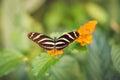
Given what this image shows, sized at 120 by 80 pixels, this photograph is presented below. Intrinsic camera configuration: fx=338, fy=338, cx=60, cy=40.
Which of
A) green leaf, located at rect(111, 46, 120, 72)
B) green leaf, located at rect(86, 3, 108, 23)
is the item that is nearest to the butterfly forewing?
green leaf, located at rect(111, 46, 120, 72)

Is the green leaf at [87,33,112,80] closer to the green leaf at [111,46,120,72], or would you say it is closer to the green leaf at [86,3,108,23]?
the green leaf at [111,46,120,72]

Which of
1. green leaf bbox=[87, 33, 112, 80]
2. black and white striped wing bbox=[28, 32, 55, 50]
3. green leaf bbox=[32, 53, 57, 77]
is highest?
green leaf bbox=[87, 33, 112, 80]

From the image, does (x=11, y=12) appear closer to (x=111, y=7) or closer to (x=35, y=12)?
(x=35, y=12)

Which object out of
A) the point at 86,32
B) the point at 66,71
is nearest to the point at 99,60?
the point at 66,71

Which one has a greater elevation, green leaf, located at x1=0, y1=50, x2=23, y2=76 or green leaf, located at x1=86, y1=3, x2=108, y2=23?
green leaf, located at x1=86, y1=3, x2=108, y2=23

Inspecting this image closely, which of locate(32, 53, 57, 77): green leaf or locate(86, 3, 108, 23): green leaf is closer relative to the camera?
locate(32, 53, 57, 77): green leaf

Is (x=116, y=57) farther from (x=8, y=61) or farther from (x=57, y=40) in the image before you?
(x=8, y=61)

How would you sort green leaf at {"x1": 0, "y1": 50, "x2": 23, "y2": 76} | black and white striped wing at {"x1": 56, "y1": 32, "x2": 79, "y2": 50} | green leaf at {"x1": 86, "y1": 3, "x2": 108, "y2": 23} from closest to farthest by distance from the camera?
1. black and white striped wing at {"x1": 56, "y1": 32, "x2": 79, "y2": 50}
2. green leaf at {"x1": 0, "y1": 50, "x2": 23, "y2": 76}
3. green leaf at {"x1": 86, "y1": 3, "x2": 108, "y2": 23}

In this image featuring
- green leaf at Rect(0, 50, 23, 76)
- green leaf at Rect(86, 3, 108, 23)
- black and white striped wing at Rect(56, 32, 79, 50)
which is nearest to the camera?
black and white striped wing at Rect(56, 32, 79, 50)
